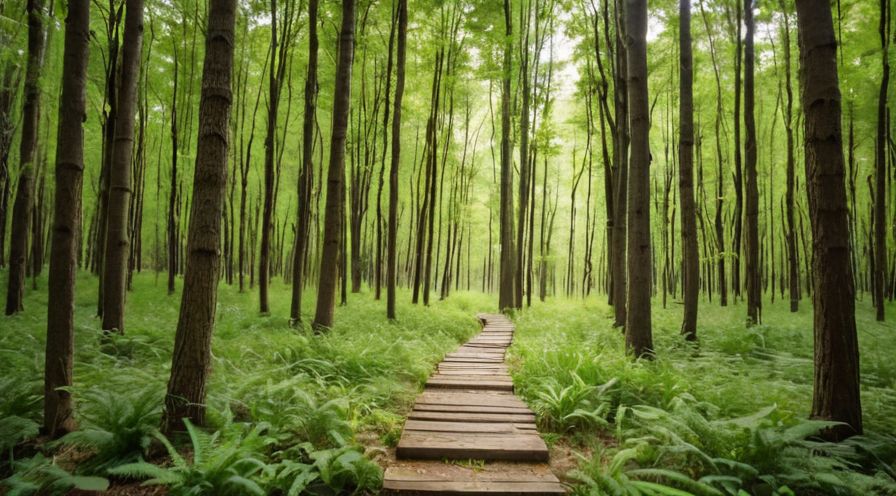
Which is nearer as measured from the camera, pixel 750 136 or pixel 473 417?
pixel 473 417

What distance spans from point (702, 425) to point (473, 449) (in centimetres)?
185

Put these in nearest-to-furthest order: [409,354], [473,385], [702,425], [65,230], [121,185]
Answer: [65,230]
[702,425]
[473,385]
[121,185]
[409,354]

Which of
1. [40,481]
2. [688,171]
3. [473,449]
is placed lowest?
[473,449]

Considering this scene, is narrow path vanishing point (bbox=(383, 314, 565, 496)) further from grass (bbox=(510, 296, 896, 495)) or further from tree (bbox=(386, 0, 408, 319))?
tree (bbox=(386, 0, 408, 319))

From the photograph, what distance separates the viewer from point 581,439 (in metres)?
3.63

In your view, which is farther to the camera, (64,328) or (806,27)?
(806,27)

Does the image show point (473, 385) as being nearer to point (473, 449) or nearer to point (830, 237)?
point (473, 449)

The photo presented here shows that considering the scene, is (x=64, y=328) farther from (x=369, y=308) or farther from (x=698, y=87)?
(x=698, y=87)

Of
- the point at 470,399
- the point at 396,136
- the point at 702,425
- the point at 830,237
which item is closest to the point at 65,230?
the point at 470,399

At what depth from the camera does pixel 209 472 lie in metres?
2.39

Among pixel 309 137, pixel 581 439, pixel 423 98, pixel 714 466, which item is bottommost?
pixel 581 439

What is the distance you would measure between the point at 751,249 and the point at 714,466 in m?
9.19

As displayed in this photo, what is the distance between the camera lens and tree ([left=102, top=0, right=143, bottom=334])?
18.8 feet

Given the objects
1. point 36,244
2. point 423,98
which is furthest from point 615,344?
point 36,244
